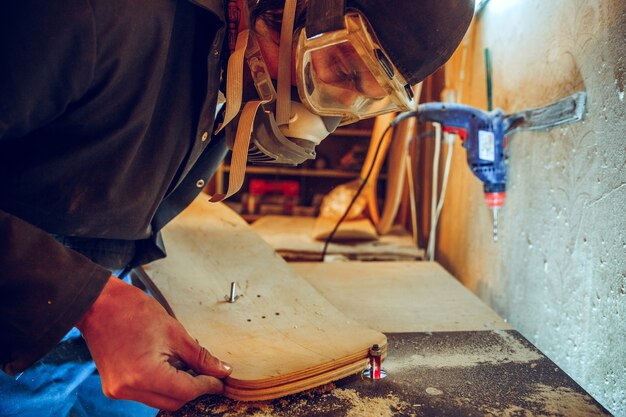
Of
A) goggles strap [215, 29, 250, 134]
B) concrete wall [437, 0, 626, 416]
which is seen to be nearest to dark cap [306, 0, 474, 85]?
goggles strap [215, 29, 250, 134]

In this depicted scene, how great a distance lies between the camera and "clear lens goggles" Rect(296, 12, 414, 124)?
0.82 metres

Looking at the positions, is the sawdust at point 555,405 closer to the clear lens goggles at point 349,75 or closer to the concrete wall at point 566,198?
the concrete wall at point 566,198

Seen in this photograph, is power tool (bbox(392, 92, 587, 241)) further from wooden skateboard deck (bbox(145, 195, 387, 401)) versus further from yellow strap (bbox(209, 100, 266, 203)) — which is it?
yellow strap (bbox(209, 100, 266, 203))

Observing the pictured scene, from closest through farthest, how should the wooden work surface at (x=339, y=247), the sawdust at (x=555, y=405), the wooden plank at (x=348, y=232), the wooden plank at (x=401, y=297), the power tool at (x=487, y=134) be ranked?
the sawdust at (x=555, y=405) → the wooden plank at (x=401, y=297) → the power tool at (x=487, y=134) → the wooden work surface at (x=339, y=247) → the wooden plank at (x=348, y=232)

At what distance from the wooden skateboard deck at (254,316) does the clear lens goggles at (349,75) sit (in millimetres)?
460

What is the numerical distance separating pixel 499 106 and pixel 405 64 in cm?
74

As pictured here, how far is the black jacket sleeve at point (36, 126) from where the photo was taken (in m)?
0.64

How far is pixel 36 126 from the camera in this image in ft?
2.34

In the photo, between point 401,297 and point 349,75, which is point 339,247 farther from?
point 349,75

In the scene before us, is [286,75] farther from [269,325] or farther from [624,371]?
[624,371]

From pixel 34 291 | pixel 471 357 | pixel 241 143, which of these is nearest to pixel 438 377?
pixel 471 357

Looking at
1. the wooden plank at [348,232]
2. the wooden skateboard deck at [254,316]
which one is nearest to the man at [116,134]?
the wooden skateboard deck at [254,316]

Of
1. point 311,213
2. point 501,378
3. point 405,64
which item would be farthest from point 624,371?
point 311,213

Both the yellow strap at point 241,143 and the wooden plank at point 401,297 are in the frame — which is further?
the wooden plank at point 401,297
